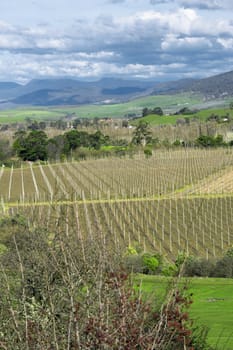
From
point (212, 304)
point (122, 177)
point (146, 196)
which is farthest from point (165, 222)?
point (212, 304)

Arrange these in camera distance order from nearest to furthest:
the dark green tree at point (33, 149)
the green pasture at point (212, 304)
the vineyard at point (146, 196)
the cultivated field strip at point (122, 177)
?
1. the green pasture at point (212, 304)
2. the vineyard at point (146, 196)
3. the cultivated field strip at point (122, 177)
4. the dark green tree at point (33, 149)

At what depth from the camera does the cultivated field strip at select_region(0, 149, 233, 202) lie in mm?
54147

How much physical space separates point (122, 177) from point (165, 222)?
23279 millimetres

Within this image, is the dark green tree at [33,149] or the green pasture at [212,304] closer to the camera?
the green pasture at [212,304]

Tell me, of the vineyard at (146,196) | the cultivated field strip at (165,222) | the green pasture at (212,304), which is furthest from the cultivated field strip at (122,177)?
the green pasture at (212,304)

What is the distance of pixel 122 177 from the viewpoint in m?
64.5

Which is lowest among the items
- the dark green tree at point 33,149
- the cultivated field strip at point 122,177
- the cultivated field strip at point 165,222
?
the cultivated field strip at point 165,222

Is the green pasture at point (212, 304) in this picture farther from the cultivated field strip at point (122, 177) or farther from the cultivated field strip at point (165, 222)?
the cultivated field strip at point (122, 177)

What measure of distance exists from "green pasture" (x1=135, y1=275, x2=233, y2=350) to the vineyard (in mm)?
2337

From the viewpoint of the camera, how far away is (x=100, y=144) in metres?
101

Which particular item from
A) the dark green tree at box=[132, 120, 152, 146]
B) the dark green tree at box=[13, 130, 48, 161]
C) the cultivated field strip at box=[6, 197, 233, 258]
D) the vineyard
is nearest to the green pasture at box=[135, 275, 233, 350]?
the vineyard

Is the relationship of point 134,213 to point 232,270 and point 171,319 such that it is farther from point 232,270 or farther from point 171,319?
point 171,319

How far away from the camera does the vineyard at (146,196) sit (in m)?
36.5

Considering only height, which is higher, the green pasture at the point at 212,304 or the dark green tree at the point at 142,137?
the dark green tree at the point at 142,137
